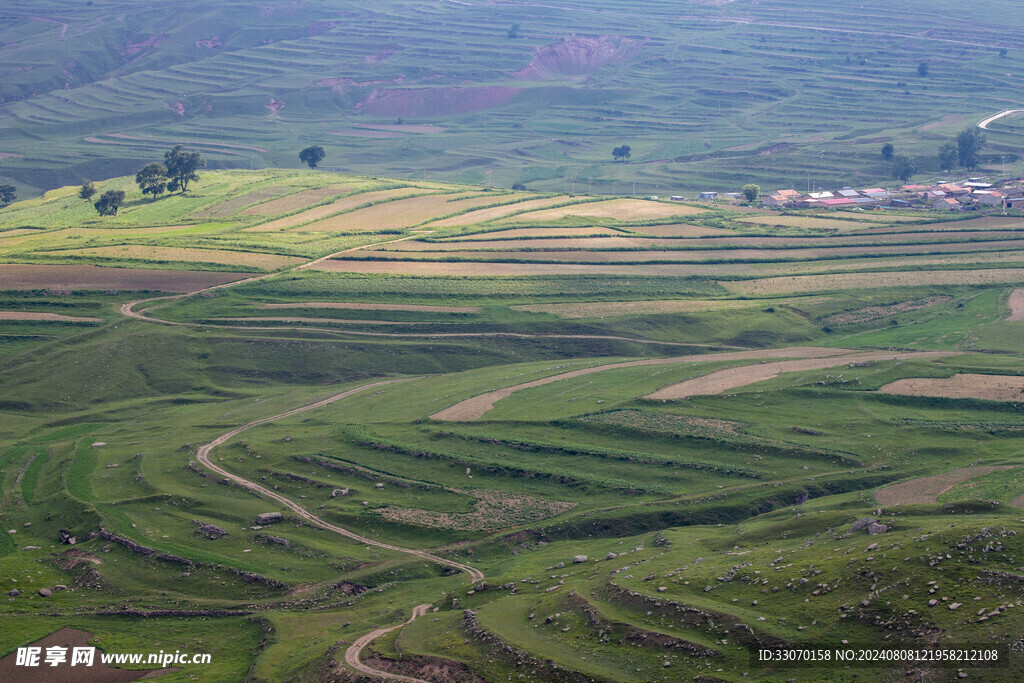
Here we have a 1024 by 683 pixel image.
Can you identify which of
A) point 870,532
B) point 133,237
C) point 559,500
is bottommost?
point 559,500

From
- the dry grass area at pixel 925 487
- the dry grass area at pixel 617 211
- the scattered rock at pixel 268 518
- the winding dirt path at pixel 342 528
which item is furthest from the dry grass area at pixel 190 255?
the dry grass area at pixel 925 487

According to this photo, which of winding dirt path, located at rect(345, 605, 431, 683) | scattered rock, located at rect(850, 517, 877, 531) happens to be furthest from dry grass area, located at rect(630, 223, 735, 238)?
winding dirt path, located at rect(345, 605, 431, 683)

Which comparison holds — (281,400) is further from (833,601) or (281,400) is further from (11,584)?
(833,601)

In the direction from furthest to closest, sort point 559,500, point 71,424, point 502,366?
point 502,366, point 71,424, point 559,500

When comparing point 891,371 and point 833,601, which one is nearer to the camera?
point 833,601

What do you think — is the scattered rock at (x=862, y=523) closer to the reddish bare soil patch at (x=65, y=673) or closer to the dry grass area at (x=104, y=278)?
the reddish bare soil patch at (x=65, y=673)

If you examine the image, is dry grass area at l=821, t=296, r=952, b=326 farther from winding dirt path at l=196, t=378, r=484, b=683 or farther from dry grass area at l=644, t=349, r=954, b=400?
winding dirt path at l=196, t=378, r=484, b=683

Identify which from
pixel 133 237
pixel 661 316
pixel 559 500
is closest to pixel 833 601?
pixel 559 500

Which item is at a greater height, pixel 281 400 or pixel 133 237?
pixel 133 237
